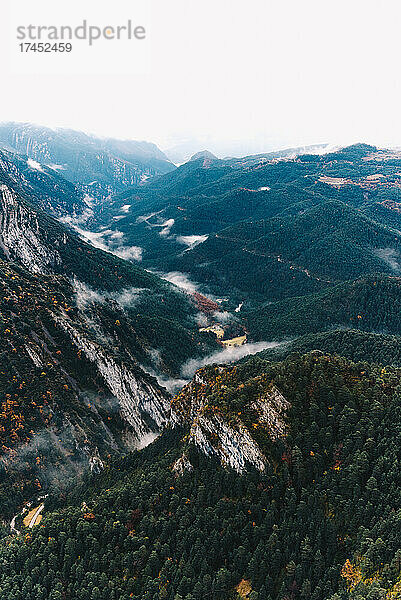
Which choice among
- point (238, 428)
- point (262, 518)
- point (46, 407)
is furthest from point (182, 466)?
point (46, 407)

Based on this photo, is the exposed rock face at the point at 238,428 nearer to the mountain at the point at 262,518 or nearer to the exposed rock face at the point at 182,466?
the mountain at the point at 262,518

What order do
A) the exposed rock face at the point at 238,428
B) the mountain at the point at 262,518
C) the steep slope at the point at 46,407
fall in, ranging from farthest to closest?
the steep slope at the point at 46,407 < the exposed rock face at the point at 238,428 < the mountain at the point at 262,518

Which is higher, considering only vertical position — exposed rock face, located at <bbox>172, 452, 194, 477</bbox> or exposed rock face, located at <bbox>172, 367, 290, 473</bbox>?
exposed rock face, located at <bbox>172, 367, 290, 473</bbox>

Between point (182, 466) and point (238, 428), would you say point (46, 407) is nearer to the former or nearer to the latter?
point (182, 466)

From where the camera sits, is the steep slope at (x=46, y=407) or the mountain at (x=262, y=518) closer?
the mountain at (x=262, y=518)

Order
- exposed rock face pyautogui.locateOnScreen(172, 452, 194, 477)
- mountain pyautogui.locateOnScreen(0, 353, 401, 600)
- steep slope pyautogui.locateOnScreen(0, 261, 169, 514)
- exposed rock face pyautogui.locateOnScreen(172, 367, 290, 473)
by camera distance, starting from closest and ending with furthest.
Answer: mountain pyautogui.locateOnScreen(0, 353, 401, 600) → exposed rock face pyautogui.locateOnScreen(172, 367, 290, 473) → exposed rock face pyautogui.locateOnScreen(172, 452, 194, 477) → steep slope pyautogui.locateOnScreen(0, 261, 169, 514)

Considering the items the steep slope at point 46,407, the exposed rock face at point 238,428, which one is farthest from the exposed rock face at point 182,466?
the steep slope at point 46,407

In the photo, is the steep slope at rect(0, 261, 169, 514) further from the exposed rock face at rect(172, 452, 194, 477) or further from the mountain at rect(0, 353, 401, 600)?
the exposed rock face at rect(172, 452, 194, 477)

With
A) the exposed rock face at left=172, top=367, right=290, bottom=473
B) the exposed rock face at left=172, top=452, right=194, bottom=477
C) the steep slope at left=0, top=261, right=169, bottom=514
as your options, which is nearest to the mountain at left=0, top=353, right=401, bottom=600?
the exposed rock face at left=172, top=452, right=194, bottom=477
